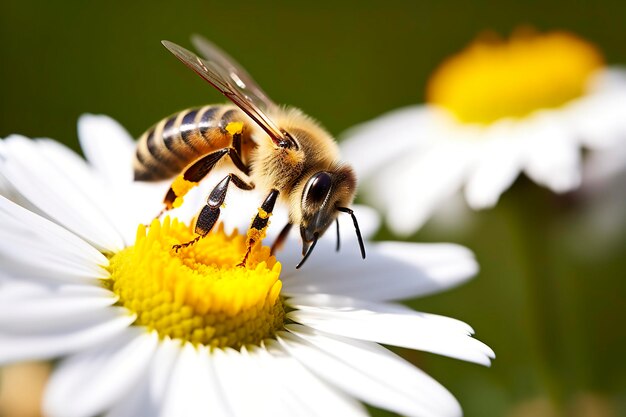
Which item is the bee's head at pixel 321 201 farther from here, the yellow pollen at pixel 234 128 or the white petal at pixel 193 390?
the white petal at pixel 193 390

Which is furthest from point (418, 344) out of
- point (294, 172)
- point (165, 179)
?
point (165, 179)

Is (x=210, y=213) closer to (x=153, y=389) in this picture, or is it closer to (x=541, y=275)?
(x=153, y=389)

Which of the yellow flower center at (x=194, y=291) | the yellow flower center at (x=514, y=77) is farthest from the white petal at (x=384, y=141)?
the yellow flower center at (x=194, y=291)

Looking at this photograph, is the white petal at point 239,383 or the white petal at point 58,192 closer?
the white petal at point 239,383

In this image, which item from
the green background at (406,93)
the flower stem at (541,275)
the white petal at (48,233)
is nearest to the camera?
the white petal at (48,233)

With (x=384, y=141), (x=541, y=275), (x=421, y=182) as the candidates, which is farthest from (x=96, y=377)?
(x=384, y=141)
